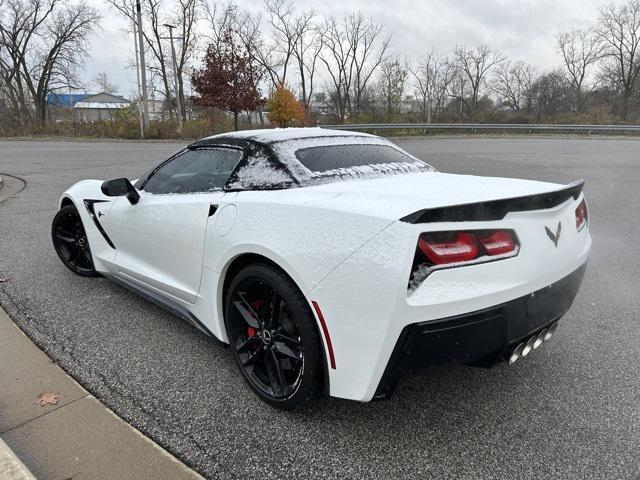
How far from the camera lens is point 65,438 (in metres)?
2.09

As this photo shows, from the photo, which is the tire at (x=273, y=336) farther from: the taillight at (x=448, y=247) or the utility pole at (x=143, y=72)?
the utility pole at (x=143, y=72)

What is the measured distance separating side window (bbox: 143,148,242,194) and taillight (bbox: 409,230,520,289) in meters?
1.37

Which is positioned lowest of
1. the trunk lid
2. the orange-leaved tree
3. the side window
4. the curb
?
the curb

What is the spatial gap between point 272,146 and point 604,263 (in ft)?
11.9

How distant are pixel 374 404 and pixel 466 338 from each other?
2.53 ft

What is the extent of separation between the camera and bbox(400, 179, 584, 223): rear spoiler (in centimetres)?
172

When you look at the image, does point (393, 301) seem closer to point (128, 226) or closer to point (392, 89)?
point (128, 226)

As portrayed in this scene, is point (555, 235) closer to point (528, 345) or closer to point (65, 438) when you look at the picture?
point (528, 345)

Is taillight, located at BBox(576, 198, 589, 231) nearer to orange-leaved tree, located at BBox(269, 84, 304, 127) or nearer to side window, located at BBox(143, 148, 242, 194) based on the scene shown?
side window, located at BBox(143, 148, 242, 194)

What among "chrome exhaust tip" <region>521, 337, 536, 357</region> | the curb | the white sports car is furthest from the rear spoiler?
the curb

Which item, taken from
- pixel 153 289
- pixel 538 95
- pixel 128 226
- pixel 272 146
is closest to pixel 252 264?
pixel 272 146

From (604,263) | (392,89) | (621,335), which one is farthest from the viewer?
(392,89)

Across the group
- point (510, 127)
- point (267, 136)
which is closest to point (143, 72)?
point (510, 127)

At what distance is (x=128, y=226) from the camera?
3248mm
